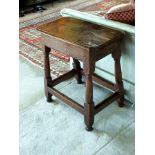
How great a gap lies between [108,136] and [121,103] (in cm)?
36

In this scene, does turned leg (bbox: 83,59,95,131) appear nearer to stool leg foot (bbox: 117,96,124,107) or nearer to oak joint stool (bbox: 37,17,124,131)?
oak joint stool (bbox: 37,17,124,131)

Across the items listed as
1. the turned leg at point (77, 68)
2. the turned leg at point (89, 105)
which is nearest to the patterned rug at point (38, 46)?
the turned leg at point (77, 68)

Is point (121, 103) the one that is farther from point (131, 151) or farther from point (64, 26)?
point (64, 26)

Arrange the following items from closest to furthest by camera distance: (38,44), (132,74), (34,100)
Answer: (132,74), (34,100), (38,44)

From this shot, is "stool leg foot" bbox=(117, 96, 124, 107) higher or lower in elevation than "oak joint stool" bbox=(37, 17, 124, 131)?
lower

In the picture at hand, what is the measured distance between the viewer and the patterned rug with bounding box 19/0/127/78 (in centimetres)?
277

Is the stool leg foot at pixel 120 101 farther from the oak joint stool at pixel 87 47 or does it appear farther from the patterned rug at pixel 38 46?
the patterned rug at pixel 38 46

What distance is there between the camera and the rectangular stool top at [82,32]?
1660 millimetres

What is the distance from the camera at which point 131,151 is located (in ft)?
5.52

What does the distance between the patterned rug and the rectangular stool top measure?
0.74m

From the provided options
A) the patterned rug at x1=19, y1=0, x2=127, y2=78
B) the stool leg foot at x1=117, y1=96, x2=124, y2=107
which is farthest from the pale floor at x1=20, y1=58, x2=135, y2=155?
the patterned rug at x1=19, y1=0, x2=127, y2=78

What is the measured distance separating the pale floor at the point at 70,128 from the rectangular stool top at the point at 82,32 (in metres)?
0.62

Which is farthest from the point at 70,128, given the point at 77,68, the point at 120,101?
the point at 77,68
